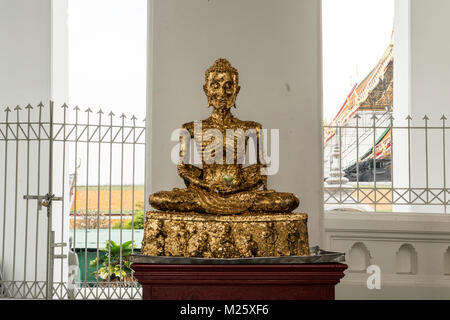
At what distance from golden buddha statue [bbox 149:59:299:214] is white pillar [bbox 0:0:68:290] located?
3.86 metres

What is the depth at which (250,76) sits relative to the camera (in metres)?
5.82

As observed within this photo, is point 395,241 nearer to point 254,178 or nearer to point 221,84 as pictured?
point 254,178

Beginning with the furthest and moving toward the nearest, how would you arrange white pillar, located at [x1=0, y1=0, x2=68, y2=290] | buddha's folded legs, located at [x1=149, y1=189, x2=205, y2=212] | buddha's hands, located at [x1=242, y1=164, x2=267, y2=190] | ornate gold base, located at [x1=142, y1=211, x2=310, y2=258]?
white pillar, located at [x1=0, y1=0, x2=68, y2=290], buddha's hands, located at [x1=242, y1=164, x2=267, y2=190], buddha's folded legs, located at [x1=149, y1=189, x2=205, y2=212], ornate gold base, located at [x1=142, y1=211, x2=310, y2=258]

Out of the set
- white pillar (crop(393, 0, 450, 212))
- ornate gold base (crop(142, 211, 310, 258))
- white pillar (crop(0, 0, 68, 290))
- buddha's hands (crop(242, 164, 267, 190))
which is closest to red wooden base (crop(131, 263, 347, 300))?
ornate gold base (crop(142, 211, 310, 258))

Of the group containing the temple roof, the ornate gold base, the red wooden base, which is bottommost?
the red wooden base

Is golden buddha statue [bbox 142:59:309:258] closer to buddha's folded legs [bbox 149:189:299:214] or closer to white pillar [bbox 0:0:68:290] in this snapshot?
buddha's folded legs [bbox 149:189:299:214]

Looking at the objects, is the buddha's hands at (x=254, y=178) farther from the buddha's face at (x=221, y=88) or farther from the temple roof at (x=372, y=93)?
the temple roof at (x=372, y=93)

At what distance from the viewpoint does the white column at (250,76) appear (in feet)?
19.0

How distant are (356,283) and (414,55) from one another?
3.79 metres

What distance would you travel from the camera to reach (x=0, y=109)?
8.32 metres

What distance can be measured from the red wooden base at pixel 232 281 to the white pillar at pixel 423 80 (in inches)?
193

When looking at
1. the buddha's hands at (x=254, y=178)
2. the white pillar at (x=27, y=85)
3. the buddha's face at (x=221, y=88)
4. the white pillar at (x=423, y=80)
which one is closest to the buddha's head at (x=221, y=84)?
the buddha's face at (x=221, y=88)

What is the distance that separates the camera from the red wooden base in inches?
159

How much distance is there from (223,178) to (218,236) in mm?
522
